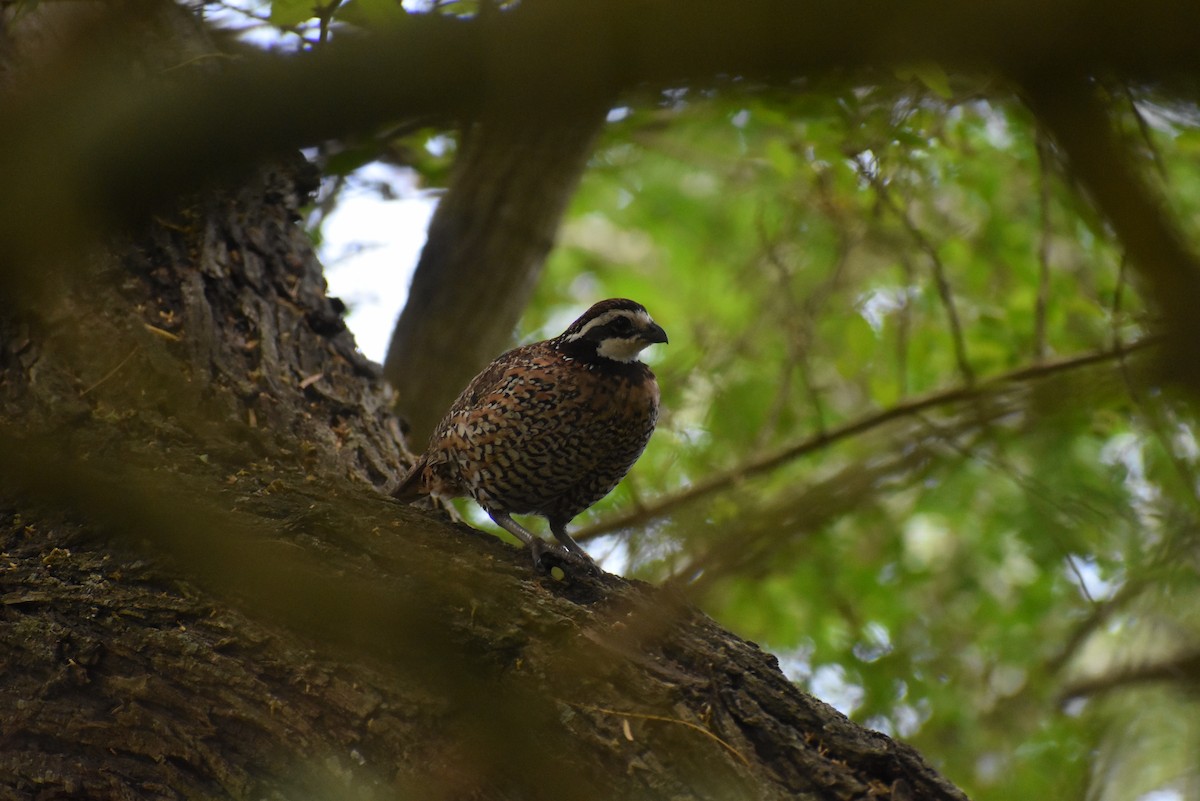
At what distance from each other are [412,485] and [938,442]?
7.15 feet

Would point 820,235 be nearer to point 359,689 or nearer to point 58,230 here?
point 359,689

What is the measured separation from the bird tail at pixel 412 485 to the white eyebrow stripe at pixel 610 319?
0.86 meters

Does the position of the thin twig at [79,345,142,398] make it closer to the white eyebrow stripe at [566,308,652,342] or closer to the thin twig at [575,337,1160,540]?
the white eyebrow stripe at [566,308,652,342]

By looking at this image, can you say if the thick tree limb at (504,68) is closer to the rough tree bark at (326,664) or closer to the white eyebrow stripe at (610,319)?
the rough tree bark at (326,664)

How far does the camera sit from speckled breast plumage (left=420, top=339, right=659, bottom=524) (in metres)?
4.50

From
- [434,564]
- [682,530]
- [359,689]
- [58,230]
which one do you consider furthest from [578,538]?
[58,230]

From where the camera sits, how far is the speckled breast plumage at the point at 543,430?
4500 mm

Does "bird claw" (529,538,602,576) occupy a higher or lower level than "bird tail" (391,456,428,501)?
lower

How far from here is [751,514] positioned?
2.22m

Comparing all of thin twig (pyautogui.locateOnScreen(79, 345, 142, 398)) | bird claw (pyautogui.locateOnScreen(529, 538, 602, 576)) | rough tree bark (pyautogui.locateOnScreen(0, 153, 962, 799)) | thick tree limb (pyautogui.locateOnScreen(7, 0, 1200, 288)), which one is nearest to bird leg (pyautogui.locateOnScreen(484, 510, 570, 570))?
bird claw (pyautogui.locateOnScreen(529, 538, 602, 576))

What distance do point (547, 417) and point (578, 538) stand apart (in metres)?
1.26

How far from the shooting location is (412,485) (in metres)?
4.66

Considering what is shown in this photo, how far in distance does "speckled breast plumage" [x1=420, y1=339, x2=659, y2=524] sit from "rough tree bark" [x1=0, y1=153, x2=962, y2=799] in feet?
3.44

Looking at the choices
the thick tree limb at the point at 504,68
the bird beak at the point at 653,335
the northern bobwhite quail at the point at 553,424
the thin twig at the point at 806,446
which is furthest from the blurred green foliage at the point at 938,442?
the thick tree limb at the point at 504,68
